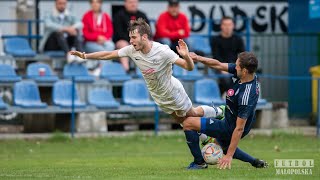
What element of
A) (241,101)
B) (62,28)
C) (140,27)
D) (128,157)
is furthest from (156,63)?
(62,28)

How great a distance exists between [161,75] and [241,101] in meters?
1.44

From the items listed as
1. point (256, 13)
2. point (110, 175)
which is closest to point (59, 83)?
point (256, 13)

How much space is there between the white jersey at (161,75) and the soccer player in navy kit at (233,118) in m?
0.42

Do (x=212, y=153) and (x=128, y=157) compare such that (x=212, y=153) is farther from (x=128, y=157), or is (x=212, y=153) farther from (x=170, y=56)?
(x=128, y=157)

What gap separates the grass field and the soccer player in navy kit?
267 mm

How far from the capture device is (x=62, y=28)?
72.1 feet

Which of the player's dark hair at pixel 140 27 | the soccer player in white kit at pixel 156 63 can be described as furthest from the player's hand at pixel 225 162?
the player's dark hair at pixel 140 27

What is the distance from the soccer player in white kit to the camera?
1327cm

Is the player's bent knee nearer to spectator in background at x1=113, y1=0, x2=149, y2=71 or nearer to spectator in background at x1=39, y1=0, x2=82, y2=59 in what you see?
spectator in background at x1=39, y1=0, x2=82, y2=59

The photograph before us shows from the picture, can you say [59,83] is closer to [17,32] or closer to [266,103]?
[17,32]

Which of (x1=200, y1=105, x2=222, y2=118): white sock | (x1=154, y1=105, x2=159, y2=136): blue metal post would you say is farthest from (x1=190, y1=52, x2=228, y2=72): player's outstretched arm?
(x1=154, y1=105, x2=159, y2=136): blue metal post

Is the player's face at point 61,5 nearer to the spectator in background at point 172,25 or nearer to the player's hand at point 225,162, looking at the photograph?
the spectator in background at point 172,25

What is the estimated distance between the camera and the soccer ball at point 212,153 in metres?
13.3

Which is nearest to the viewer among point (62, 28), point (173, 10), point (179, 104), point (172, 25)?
point (179, 104)
